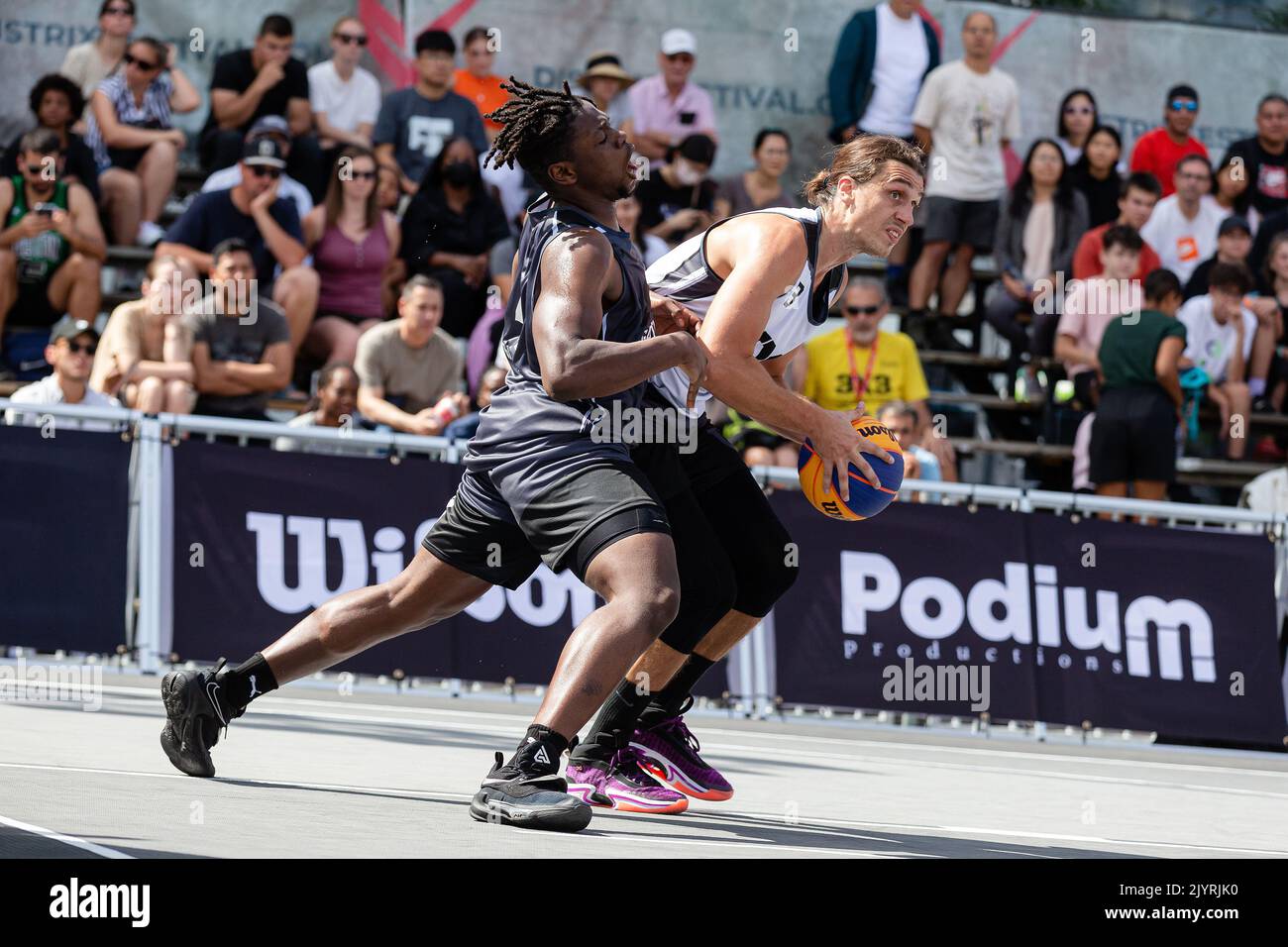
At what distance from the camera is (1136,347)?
42.3ft

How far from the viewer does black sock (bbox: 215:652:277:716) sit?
5.79 m

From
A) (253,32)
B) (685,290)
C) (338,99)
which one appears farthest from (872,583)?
(253,32)

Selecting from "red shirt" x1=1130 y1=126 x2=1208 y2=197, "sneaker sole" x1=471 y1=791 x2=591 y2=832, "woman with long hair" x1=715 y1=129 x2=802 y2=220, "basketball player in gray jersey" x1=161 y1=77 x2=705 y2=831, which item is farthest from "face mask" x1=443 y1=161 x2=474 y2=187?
"sneaker sole" x1=471 y1=791 x2=591 y2=832

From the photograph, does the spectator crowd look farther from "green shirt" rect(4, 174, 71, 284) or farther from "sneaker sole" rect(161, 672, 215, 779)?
"sneaker sole" rect(161, 672, 215, 779)

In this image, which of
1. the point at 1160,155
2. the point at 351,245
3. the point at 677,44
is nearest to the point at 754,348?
the point at 351,245

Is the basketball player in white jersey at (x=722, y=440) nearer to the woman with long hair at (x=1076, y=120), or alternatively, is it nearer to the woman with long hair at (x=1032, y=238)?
the woman with long hair at (x=1032, y=238)

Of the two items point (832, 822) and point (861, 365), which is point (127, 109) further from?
point (832, 822)

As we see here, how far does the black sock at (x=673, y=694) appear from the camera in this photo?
20.6ft

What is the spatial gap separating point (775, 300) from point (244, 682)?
6.47 ft

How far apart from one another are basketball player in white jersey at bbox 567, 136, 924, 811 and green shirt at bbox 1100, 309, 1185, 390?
702 centimetres

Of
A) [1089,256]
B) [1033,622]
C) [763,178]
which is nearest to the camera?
[1033,622]

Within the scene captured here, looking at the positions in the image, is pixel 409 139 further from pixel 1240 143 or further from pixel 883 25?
pixel 1240 143

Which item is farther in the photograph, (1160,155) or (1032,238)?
(1160,155)
